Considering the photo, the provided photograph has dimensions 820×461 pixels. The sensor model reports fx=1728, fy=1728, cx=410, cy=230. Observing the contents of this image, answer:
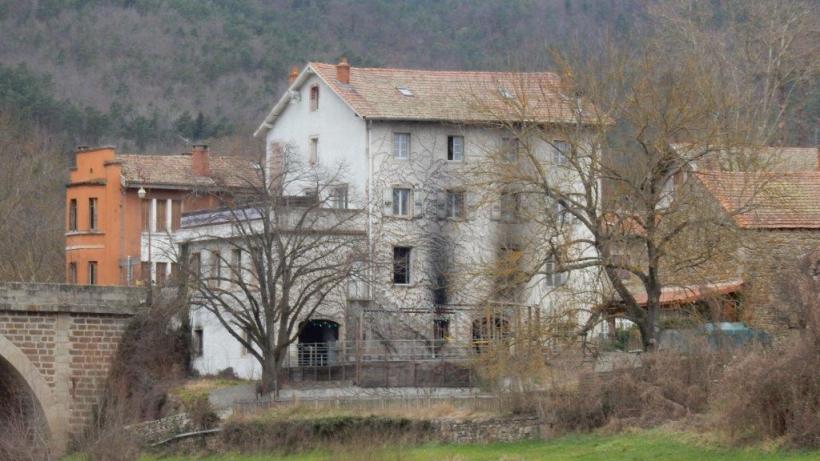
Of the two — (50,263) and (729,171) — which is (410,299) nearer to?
(729,171)

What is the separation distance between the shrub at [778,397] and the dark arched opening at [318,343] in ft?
62.5

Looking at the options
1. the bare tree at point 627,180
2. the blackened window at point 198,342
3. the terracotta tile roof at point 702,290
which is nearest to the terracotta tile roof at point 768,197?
the bare tree at point 627,180

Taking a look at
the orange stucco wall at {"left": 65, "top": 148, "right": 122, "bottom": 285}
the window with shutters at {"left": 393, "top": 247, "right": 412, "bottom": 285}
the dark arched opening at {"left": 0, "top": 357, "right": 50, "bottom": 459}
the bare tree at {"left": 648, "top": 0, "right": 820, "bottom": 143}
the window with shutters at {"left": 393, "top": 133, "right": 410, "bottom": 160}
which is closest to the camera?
the dark arched opening at {"left": 0, "top": 357, "right": 50, "bottom": 459}

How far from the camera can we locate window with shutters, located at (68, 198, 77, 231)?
65.9 metres

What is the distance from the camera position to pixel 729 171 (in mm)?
43312

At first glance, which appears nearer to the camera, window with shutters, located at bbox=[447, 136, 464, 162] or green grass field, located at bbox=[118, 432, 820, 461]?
green grass field, located at bbox=[118, 432, 820, 461]

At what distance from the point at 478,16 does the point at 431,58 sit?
48.3 feet

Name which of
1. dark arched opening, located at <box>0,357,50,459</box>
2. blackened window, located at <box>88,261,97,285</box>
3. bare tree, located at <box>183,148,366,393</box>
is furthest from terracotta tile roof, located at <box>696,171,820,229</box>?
blackened window, located at <box>88,261,97,285</box>

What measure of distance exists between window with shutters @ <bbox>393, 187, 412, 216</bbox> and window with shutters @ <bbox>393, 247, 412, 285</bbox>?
125 centimetres

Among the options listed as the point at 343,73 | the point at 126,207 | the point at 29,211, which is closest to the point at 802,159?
the point at 343,73

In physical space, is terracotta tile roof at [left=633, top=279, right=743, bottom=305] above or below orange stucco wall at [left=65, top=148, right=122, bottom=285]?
below

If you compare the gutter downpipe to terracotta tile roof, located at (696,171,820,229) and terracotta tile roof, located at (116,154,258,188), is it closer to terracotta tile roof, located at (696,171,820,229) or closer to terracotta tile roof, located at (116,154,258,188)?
terracotta tile roof, located at (116,154,258,188)

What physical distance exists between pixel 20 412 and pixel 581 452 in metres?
21.5

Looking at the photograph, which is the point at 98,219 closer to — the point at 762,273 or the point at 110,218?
the point at 110,218
